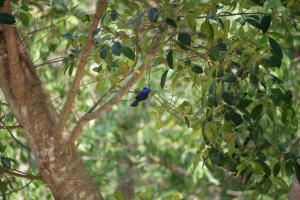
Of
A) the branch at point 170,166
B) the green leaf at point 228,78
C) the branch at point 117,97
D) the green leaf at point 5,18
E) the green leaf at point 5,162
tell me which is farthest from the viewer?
the branch at point 170,166

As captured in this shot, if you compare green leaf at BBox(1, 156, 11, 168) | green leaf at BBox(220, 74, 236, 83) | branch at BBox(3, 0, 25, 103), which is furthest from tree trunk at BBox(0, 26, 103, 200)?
green leaf at BBox(220, 74, 236, 83)

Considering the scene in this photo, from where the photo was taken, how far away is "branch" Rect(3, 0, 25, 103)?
67.5 inches

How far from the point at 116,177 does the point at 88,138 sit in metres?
1.81

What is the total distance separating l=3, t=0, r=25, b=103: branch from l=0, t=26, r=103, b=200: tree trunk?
2cm

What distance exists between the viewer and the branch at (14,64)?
1715 mm

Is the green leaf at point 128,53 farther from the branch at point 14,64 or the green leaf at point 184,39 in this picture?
the branch at point 14,64

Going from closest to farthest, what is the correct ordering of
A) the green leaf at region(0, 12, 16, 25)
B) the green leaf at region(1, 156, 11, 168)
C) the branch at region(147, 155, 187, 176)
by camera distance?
the green leaf at region(0, 12, 16, 25), the green leaf at region(1, 156, 11, 168), the branch at region(147, 155, 187, 176)

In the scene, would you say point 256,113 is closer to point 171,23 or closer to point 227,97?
point 227,97

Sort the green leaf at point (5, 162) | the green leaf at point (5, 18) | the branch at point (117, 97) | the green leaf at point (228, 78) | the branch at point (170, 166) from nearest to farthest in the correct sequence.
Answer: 1. the green leaf at point (5, 18)
2. the green leaf at point (228, 78)
3. the branch at point (117, 97)
4. the green leaf at point (5, 162)
5. the branch at point (170, 166)

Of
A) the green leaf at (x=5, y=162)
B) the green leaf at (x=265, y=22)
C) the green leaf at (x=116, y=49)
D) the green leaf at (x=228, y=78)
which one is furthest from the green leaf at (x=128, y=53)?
the green leaf at (x=5, y=162)

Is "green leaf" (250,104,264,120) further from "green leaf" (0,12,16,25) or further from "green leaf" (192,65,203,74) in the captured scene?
"green leaf" (0,12,16,25)

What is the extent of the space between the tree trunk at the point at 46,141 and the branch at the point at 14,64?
24mm

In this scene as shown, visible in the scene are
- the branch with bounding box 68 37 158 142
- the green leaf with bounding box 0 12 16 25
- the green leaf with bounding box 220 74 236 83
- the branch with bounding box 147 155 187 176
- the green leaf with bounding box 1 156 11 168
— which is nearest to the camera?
the green leaf with bounding box 0 12 16 25

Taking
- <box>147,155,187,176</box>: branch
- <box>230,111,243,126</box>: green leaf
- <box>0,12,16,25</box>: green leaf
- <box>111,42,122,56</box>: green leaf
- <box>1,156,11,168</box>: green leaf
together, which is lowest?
<box>147,155,187,176</box>: branch
